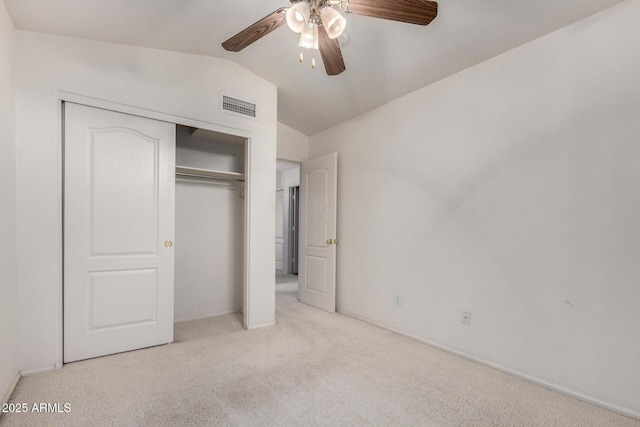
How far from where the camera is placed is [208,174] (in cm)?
352

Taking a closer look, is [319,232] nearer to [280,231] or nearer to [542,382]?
[542,382]

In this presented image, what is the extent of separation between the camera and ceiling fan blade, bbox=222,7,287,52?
162 centimetres

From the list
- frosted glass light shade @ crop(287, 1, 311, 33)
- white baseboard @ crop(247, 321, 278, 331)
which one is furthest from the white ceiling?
white baseboard @ crop(247, 321, 278, 331)

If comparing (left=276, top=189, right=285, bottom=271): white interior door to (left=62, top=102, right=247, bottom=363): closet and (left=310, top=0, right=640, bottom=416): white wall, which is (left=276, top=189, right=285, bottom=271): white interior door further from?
(left=310, top=0, right=640, bottom=416): white wall

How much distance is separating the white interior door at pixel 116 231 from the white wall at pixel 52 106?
103mm

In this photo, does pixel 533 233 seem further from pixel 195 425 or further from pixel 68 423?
pixel 68 423

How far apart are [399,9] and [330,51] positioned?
0.45 meters

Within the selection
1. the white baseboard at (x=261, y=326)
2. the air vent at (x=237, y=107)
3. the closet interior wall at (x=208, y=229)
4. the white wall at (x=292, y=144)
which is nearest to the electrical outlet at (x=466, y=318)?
the white baseboard at (x=261, y=326)

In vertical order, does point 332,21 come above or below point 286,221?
above

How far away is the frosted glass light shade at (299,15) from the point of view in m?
1.51

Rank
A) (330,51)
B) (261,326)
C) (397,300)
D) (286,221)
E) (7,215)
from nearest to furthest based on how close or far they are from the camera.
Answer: (330,51)
(7,215)
(397,300)
(261,326)
(286,221)

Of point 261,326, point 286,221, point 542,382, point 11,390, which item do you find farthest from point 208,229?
point 286,221

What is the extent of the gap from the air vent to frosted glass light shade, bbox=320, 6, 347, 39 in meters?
1.88

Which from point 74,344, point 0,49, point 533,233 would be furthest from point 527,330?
point 0,49
